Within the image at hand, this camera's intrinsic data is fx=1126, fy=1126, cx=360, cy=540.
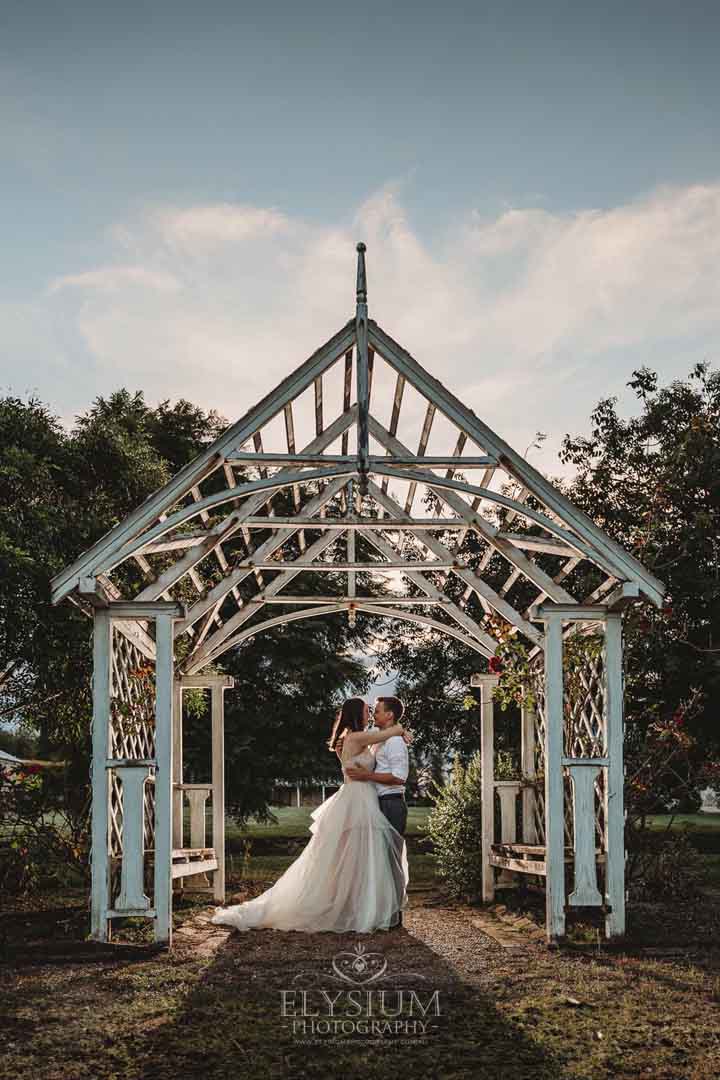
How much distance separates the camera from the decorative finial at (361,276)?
7.73 meters

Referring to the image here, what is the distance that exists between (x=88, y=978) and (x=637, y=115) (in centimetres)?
786

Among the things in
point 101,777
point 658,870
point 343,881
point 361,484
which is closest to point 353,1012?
point 101,777

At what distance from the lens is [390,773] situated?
31.0 feet

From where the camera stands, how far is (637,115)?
9508 mm

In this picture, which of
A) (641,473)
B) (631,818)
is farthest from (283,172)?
(641,473)

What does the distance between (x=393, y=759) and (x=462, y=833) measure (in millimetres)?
2556

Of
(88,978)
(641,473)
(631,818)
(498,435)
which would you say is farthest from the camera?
(641,473)

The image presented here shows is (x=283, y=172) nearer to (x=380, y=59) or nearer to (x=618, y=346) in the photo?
(x=380, y=59)

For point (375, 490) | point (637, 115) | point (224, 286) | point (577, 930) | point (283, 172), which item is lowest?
point (577, 930)

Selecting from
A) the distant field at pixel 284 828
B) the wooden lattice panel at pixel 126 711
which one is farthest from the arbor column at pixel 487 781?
the distant field at pixel 284 828

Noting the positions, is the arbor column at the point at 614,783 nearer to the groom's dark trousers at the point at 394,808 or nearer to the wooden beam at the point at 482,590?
the wooden beam at the point at 482,590

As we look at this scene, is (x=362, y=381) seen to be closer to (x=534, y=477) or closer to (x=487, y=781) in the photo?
(x=534, y=477)

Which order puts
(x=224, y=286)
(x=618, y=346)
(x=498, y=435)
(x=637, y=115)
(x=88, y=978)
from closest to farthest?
(x=88, y=978), (x=498, y=435), (x=224, y=286), (x=637, y=115), (x=618, y=346)

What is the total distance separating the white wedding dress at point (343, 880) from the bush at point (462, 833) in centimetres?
233
